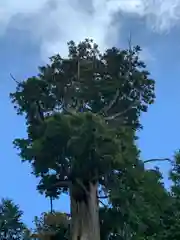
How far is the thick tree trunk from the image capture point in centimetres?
2302

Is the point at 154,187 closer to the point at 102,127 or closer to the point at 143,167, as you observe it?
the point at 143,167

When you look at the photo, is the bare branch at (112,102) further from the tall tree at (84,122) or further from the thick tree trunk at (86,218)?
the thick tree trunk at (86,218)

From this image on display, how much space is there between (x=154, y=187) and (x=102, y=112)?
447 cm

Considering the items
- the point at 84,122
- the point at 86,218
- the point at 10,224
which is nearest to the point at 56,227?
the point at 86,218

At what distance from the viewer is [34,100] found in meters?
26.3

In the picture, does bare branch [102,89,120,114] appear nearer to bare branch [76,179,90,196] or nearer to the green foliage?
the green foliage

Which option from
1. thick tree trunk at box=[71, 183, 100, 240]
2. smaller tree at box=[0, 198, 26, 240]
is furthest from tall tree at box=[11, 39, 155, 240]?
smaller tree at box=[0, 198, 26, 240]

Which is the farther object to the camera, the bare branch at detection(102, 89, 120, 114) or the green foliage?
the bare branch at detection(102, 89, 120, 114)

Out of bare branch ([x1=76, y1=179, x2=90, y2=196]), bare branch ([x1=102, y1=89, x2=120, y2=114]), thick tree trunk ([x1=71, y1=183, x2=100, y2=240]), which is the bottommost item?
thick tree trunk ([x1=71, y1=183, x2=100, y2=240])

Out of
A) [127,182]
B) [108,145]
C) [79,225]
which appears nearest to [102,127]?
[108,145]

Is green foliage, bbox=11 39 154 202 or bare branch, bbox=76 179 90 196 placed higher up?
green foliage, bbox=11 39 154 202

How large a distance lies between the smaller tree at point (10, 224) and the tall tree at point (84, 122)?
580 inches

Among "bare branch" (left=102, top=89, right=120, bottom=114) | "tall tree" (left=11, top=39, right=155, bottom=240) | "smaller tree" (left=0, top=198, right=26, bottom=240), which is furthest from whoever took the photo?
"smaller tree" (left=0, top=198, right=26, bottom=240)

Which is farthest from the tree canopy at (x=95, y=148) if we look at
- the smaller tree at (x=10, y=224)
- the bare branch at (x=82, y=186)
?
the smaller tree at (x=10, y=224)
